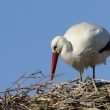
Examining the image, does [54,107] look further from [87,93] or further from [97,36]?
[97,36]

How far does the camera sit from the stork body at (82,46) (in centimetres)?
1084

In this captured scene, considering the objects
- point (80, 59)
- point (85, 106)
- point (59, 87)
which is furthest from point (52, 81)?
point (80, 59)

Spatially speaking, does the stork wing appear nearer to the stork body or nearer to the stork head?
the stork body

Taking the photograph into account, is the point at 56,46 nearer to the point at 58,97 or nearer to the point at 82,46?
the point at 82,46

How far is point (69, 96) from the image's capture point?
289 inches

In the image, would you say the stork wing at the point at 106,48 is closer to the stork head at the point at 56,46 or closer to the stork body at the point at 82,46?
the stork body at the point at 82,46

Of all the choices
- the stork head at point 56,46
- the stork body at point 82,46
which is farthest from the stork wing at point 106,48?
the stork head at point 56,46

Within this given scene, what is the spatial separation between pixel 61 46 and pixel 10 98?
3.94 meters

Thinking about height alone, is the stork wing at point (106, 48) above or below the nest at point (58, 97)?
above

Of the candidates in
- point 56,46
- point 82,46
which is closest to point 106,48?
point 82,46

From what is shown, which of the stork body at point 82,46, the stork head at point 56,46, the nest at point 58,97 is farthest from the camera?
the stork head at point 56,46

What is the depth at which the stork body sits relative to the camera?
10.8m

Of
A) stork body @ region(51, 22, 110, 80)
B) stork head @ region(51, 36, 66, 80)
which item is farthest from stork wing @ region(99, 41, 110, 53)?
stork head @ region(51, 36, 66, 80)

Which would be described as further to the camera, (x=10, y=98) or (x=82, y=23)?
(x=82, y=23)
